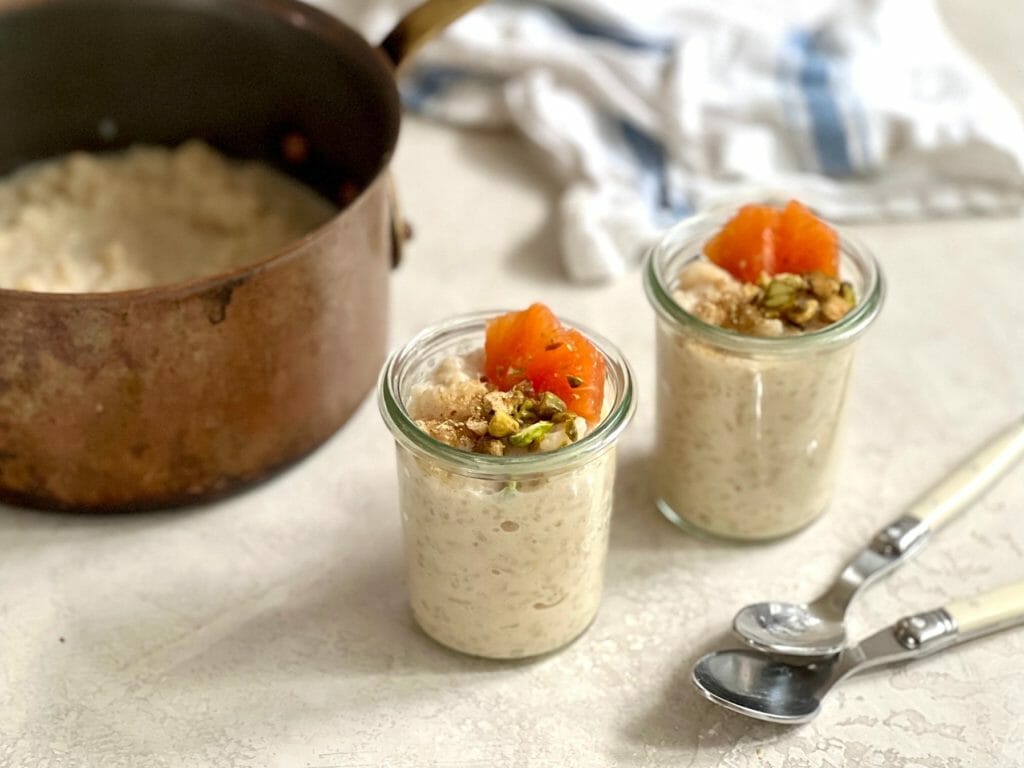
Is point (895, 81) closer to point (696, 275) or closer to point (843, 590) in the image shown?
point (696, 275)

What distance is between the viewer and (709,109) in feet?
4.67

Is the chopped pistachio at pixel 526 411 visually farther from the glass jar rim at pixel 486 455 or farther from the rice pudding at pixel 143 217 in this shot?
the rice pudding at pixel 143 217

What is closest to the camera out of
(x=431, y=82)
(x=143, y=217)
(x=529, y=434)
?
(x=529, y=434)

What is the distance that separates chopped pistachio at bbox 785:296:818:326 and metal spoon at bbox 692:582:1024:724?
0.23 metres

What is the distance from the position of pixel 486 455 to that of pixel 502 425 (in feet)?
0.07

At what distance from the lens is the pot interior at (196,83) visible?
1192mm

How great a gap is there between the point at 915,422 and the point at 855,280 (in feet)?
0.67

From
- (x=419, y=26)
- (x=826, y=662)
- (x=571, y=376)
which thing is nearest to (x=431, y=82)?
(x=419, y=26)

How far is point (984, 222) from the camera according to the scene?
4.55ft

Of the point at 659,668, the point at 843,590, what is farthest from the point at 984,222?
the point at 659,668

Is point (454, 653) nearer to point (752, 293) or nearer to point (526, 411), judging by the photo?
point (526, 411)

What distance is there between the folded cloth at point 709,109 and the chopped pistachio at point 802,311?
38 centimetres

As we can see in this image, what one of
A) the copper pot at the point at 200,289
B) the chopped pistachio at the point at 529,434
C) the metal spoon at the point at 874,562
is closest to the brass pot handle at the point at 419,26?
the copper pot at the point at 200,289

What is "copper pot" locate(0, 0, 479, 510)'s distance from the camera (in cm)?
93
